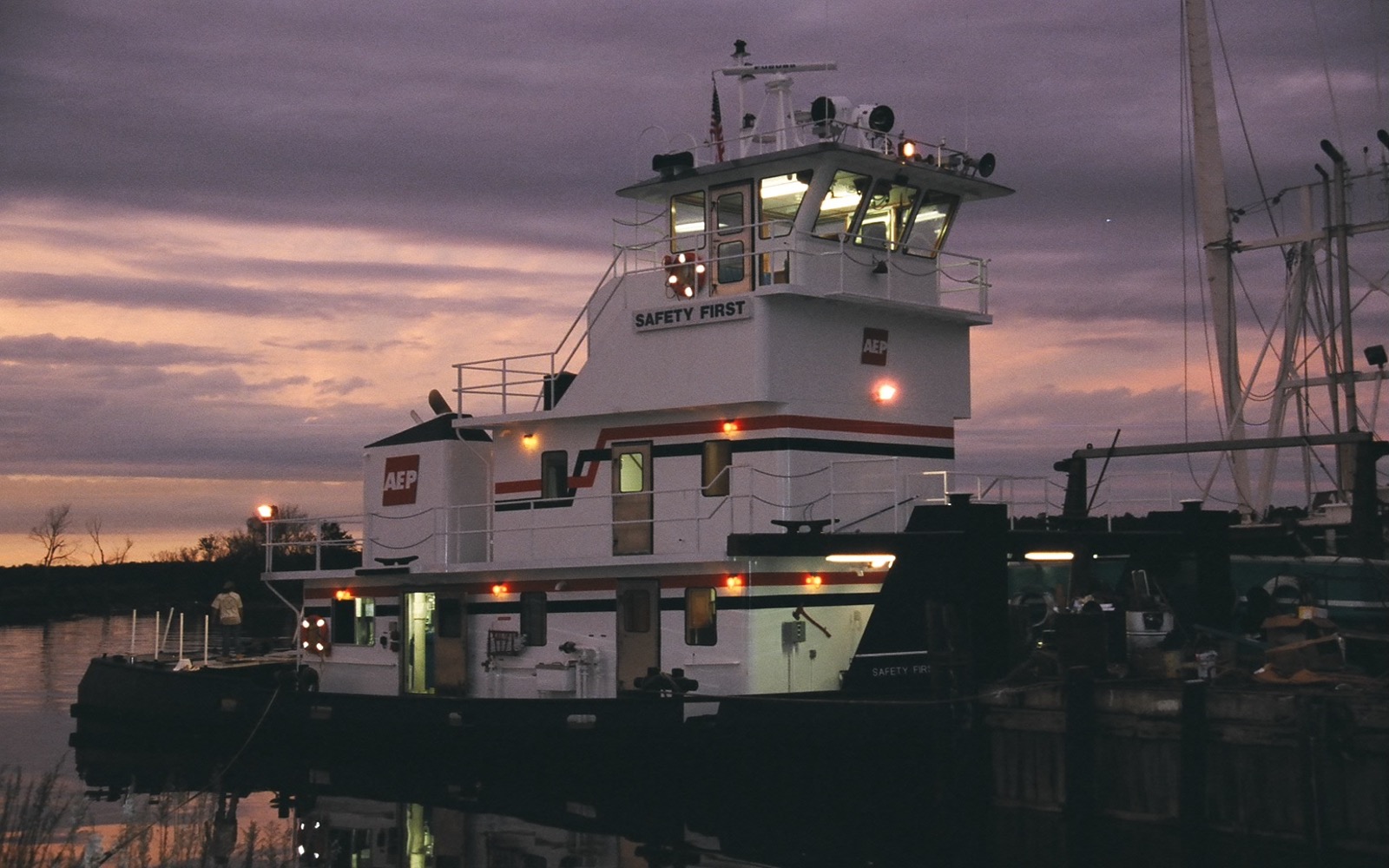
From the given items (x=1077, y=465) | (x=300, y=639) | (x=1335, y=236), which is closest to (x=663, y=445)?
(x=1077, y=465)

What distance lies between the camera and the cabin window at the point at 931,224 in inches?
775

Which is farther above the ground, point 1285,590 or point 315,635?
point 1285,590

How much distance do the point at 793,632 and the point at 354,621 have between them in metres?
7.35

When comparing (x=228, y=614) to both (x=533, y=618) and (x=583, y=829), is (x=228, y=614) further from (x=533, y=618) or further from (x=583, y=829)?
(x=583, y=829)

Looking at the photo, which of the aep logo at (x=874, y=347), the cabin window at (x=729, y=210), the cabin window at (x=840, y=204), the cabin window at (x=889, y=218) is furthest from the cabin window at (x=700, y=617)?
the cabin window at (x=889, y=218)

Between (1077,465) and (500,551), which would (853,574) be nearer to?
(1077,465)

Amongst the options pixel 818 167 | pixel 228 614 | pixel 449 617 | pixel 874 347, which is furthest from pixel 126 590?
pixel 818 167

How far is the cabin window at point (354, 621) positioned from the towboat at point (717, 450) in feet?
0.74

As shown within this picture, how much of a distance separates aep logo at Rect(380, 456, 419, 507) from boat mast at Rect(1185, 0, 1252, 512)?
18364 millimetres

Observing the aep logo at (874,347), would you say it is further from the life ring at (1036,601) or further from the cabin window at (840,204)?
the life ring at (1036,601)

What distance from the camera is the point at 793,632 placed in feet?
56.2

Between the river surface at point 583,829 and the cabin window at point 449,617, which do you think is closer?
the river surface at point 583,829

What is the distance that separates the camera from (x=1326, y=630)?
15828mm

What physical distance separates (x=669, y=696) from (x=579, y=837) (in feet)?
6.48
